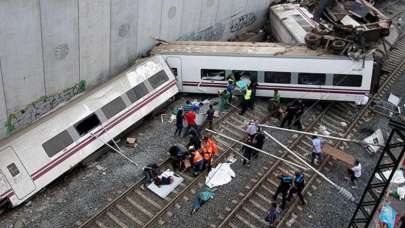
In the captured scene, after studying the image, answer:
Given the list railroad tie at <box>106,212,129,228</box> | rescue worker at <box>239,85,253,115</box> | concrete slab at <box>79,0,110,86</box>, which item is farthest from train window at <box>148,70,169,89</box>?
railroad tie at <box>106,212,129,228</box>

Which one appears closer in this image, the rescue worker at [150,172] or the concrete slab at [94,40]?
the rescue worker at [150,172]

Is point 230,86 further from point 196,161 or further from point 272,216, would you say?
point 272,216

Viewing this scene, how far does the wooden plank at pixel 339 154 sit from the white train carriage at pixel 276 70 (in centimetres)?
334

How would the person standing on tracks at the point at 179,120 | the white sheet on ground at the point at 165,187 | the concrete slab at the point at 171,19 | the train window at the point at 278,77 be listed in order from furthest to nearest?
the concrete slab at the point at 171,19 → the train window at the point at 278,77 → the person standing on tracks at the point at 179,120 → the white sheet on ground at the point at 165,187

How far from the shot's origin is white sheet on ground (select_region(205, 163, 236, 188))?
698 inches

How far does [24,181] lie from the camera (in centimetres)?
1614

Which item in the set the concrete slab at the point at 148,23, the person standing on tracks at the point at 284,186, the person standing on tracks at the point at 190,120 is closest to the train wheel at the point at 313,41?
the person standing on tracks at the point at 190,120

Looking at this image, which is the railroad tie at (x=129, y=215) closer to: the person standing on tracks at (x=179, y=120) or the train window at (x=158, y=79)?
the person standing on tracks at (x=179, y=120)

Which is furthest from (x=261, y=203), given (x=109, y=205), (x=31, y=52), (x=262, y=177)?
(x=31, y=52)

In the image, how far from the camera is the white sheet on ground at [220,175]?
1773 centimetres

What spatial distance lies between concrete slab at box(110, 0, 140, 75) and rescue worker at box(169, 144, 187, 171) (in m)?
5.11

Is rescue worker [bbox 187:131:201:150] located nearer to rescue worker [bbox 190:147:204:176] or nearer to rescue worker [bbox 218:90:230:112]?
rescue worker [bbox 190:147:204:176]

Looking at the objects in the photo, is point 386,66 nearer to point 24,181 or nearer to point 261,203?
point 261,203

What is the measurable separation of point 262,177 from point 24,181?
27.1ft
